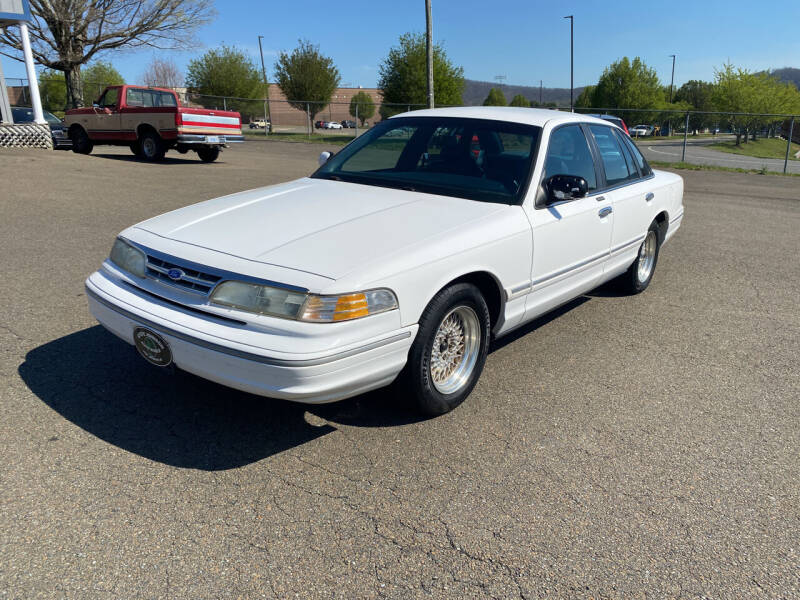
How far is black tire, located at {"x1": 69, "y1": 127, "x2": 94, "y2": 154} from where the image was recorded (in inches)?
686

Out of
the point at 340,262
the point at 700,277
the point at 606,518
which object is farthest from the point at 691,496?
the point at 700,277

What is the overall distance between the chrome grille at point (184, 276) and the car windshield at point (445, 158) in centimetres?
161

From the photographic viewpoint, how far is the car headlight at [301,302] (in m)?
2.74

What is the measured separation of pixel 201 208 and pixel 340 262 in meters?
1.38

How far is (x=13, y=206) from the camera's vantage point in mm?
9172

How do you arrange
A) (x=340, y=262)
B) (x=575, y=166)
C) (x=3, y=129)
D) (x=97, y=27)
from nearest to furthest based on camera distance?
(x=340, y=262) < (x=575, y=166) < (x=3, y=129) < (x=97, y=27)

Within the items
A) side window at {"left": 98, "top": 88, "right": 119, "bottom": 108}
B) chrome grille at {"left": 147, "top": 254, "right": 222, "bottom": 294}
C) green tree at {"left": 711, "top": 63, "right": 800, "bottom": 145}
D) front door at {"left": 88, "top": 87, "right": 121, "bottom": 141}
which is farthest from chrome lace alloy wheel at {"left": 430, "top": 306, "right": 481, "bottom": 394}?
green tree at {"left": 711, "top": 63, "right": 800, "bottom": 145}

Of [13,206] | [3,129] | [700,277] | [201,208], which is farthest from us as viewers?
[3,129]

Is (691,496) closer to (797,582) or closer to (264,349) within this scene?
(797,582)

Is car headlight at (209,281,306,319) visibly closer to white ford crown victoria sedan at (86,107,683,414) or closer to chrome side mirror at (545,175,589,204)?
white ford crown victoria sedan at (86,107,683,414)

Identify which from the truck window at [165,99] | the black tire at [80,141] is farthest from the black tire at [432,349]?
the black tire at [80,141]

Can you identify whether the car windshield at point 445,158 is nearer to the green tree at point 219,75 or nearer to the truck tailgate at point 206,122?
the truck tailgate at point 206,122

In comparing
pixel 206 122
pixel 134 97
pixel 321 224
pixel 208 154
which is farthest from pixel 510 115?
pixel 208 154

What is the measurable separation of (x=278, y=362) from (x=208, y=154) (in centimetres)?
1650
